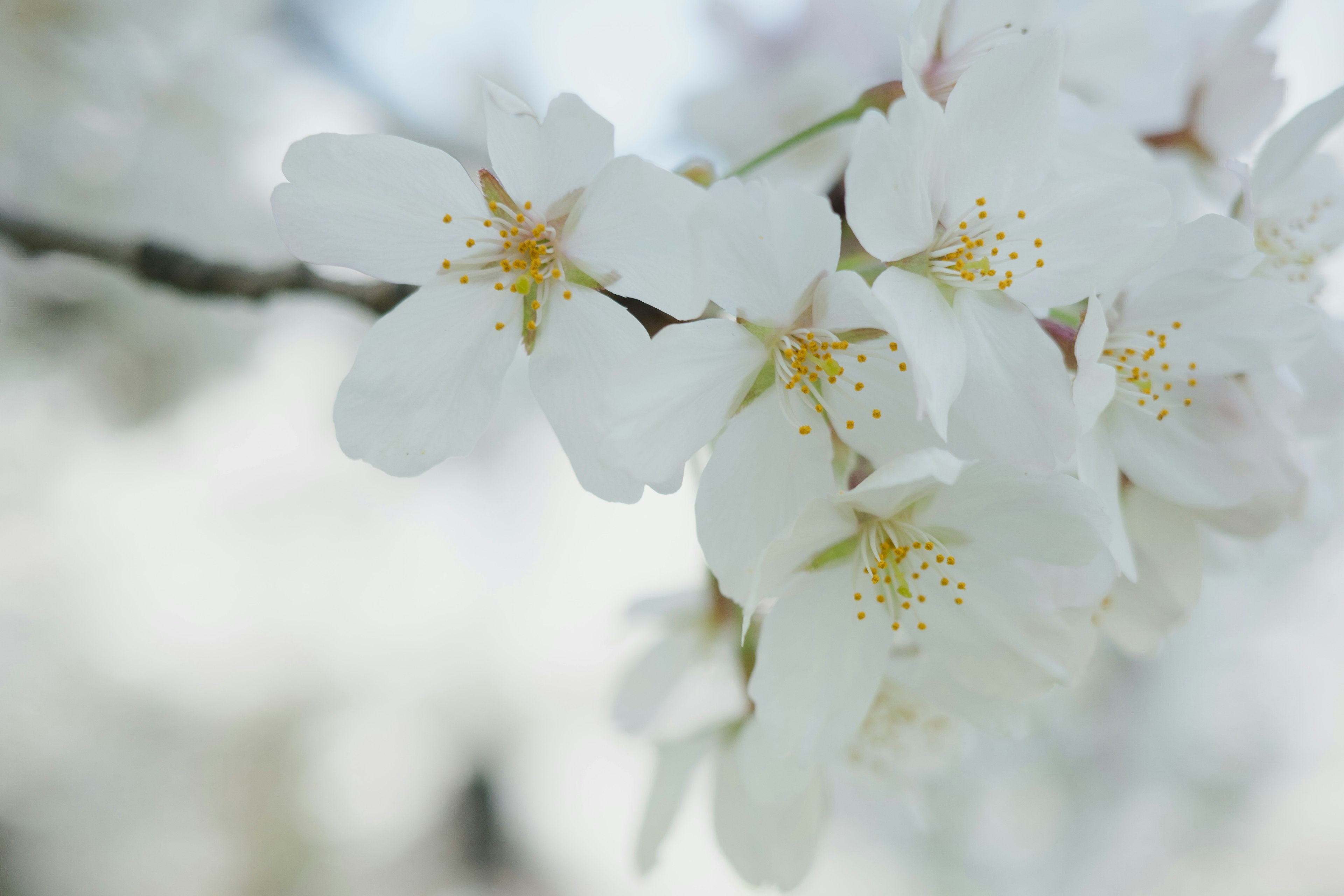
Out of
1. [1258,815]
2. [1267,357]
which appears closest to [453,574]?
[1267,357]

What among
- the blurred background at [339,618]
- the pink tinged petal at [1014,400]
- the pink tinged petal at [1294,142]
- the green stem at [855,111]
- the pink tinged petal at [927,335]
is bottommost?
the blurred background at [339,618]

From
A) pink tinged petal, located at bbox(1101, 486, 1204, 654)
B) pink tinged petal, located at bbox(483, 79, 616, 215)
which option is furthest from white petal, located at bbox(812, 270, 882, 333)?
pink tinged petal, located at bbox(1101, 486, 1204, 654)

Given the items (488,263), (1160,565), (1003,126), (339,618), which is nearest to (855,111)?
(1003,126)

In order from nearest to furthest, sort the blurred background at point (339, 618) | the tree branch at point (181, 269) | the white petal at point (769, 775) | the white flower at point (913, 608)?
the white flower at point (913, 608), the white petal at point (769, 775), the tree branch at point (181, 269), the blurred background at point (339, 618)

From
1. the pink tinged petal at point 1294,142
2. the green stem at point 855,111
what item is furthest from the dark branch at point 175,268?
the pink tinged petal at point 1294,142

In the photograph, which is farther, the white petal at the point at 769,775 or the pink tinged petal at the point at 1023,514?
the white petal at the point at 769,775

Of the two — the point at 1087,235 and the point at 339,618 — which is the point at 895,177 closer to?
the point at 1087,235

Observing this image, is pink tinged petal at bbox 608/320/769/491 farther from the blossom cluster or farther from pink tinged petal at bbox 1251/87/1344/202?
pink tinged petal at bbox 1251/87/1344/202

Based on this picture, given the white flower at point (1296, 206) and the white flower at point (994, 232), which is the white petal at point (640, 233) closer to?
the white flower at point (994, 232)
